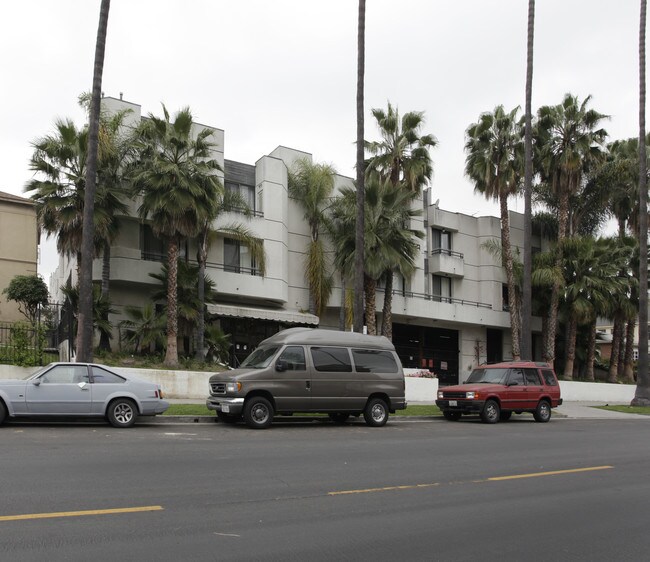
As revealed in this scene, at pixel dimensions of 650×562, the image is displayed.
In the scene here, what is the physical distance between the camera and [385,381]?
17.3m

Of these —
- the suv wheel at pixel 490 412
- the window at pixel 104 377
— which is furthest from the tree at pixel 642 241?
the window at pixel 104 377

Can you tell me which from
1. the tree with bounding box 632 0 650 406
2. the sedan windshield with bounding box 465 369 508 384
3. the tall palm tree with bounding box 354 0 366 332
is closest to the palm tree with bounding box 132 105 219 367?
the tall palm tree with bounding box 354 0 366 332

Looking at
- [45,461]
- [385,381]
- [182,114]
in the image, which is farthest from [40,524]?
[182,114]

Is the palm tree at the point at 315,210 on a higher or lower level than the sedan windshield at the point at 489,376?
higher

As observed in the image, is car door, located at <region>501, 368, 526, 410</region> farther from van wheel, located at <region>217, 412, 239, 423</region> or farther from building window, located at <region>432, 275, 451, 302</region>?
building window, located at <region>432, 275, 451, 302</region>

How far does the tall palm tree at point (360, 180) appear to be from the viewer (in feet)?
70.7

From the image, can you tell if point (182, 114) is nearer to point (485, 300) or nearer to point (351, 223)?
point (351, 223)

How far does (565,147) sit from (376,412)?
2479 cm

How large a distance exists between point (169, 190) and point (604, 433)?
1616cm

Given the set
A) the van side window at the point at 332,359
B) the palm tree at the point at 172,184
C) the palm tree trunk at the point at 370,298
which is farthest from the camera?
the palm tree trunk at the point at 370,298

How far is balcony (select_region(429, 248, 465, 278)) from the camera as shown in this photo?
37875 mm

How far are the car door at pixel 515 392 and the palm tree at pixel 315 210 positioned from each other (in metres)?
12.3

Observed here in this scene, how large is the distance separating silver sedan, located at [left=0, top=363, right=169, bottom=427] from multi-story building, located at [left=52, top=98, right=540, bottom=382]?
1222 centimetres

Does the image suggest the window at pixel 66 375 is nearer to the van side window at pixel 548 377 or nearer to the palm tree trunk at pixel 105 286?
the palm tree trunk at pixel 105 286
